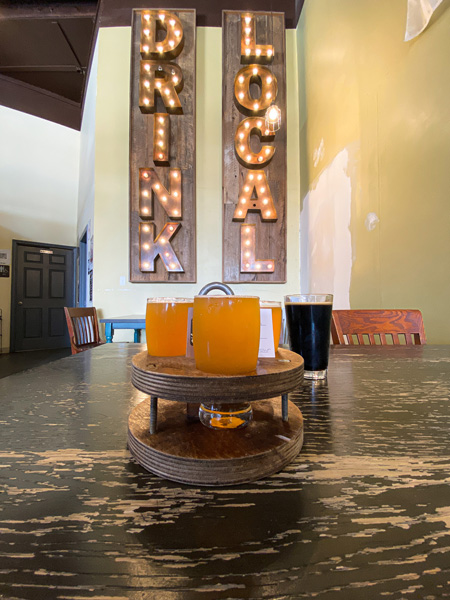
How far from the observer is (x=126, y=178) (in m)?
3.59

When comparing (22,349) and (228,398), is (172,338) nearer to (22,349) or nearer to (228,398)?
(228,398)

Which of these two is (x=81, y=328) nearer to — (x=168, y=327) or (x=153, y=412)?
(x=168, y=327)

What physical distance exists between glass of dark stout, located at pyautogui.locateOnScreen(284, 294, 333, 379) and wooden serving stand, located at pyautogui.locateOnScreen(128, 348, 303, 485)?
13.2 inches

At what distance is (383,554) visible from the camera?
8.8 inches

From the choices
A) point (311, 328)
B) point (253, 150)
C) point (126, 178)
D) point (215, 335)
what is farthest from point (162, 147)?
point (215, 335)

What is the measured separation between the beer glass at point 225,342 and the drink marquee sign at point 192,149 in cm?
305

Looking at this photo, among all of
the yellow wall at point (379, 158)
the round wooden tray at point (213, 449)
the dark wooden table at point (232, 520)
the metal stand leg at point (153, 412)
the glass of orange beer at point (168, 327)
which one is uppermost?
the yellow wall at point (379, 158)

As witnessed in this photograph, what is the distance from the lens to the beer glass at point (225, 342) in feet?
1.29

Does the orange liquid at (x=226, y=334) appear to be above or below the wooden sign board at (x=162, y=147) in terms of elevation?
→ below

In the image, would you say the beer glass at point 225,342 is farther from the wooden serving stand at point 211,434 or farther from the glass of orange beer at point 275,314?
the glass of orange beer at point 275,314

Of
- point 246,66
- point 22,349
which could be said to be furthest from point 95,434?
point 22,349

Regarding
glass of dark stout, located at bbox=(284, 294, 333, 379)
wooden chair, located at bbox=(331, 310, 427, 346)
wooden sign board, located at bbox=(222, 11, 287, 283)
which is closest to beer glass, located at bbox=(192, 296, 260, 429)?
glass of dark stout, located at bbox=(284, 294, 333, 379)

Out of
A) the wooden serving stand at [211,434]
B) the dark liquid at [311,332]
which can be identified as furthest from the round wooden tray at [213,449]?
the dark liquid at [311,332]

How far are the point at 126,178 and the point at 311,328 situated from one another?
11.7 ft
